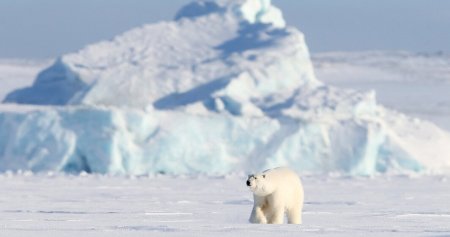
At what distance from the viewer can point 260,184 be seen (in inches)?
233

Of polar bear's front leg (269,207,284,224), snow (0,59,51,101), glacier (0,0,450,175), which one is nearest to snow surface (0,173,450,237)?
polar bear's front leg (269,207,284,224)

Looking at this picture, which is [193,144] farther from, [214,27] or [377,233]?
[377,233]

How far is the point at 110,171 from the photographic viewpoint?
1884 centimetres

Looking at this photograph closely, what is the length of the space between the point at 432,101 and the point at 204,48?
14087 millimetres

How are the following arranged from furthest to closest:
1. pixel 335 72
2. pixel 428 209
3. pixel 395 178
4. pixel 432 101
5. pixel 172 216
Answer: pixel 335 72
pixel 432 101
pixel 395 178
pixel 428 209
pixel 172 216

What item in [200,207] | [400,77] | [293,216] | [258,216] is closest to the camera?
[258,216]

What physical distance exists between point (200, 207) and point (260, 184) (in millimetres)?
3021

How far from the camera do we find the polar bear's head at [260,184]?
585 cm

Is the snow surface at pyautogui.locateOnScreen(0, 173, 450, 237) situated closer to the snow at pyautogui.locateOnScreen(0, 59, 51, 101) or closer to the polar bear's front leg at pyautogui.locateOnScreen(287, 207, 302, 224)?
the polar bear's front leg at pyautogui.locateOnScreen(287, 207, 302, 224)

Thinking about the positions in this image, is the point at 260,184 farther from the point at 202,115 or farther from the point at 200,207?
the point at 202,115

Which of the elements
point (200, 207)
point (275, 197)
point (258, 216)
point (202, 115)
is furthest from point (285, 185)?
point (202, 115)

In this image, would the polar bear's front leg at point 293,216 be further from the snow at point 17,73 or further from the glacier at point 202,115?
the snow at point 17,73

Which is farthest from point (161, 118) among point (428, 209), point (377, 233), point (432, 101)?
point (432, 101)

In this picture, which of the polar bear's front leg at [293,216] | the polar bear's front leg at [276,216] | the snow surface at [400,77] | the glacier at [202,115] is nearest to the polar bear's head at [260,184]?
the polar bear's front leg at [276,216]
